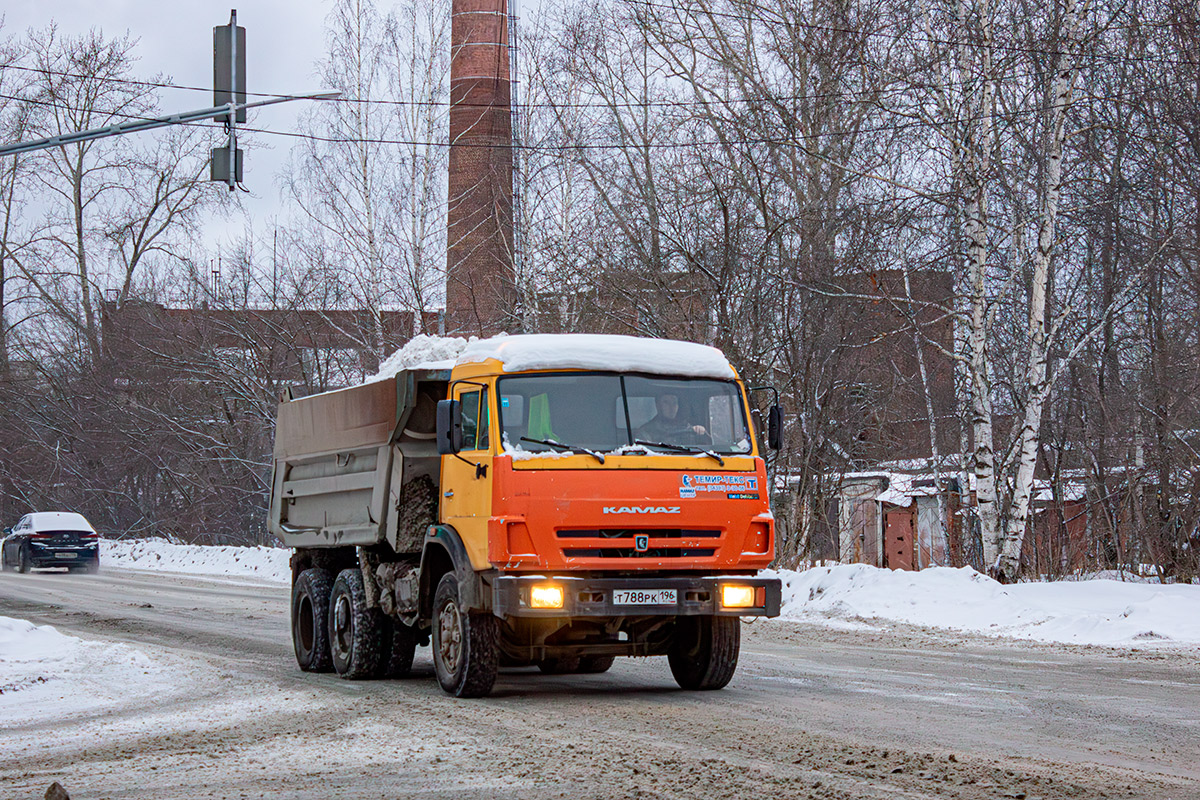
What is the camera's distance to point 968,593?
A: 58.6 ft

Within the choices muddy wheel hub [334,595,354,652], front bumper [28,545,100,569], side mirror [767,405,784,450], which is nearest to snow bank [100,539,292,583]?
front bumper [28,545,100,569]

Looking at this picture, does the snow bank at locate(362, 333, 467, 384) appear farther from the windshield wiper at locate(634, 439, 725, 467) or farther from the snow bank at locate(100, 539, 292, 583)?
the snow bank at locate(100, 539, 292, 583)

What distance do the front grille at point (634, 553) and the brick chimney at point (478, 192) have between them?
23.3 meters

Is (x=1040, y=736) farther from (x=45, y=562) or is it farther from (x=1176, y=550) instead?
(x=45, y=562)

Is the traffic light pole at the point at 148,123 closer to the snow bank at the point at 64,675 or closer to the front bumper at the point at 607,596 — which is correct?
the snow bank at the point at 64,675

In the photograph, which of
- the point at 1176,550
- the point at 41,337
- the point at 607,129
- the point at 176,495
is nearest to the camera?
the point at 1176,550

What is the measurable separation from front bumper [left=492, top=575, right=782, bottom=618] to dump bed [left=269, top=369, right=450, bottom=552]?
175 cm

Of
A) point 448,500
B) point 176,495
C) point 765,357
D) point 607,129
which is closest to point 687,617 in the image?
point 448,500

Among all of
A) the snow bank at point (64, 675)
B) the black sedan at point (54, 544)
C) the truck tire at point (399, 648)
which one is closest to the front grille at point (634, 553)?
the truck tire at point (399, 648)

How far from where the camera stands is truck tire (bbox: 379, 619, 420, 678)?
1216cm

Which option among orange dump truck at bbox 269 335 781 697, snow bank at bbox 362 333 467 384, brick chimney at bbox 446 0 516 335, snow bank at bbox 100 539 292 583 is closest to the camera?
orange dump truck at bbox 269 335 781 697

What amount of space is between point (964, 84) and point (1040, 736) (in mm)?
14370

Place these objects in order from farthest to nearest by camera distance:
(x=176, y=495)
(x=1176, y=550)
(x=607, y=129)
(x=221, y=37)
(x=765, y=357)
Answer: (x=176, y=495)
(x=607, y=129)
(x=765, y=357)
(x=1176, y=550)
(x=221, y=37)

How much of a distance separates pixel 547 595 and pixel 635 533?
80 centimetres
